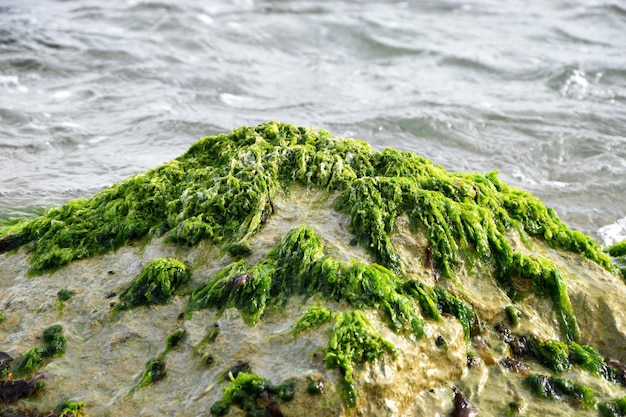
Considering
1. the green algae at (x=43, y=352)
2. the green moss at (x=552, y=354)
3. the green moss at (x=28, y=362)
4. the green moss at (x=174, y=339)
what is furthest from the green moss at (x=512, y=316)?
the green moss at (x=28, y=362)

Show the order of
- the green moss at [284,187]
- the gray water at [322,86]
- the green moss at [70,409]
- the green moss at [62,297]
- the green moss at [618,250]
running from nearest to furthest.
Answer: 1. the green moss at [70,409]
2. the green moss at [62,297]
3. the green moss at [284,187]
4. the green moss at [618,250]
5. the gray water at [322,86]

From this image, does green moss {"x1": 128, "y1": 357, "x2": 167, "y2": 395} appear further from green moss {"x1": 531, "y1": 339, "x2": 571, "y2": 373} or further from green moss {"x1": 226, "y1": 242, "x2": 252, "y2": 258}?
green moss {"x1": 531, "y1": 339, "x2": 571, "y2": 373}

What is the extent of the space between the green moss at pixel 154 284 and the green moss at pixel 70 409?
26.8 inches

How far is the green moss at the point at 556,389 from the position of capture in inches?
136

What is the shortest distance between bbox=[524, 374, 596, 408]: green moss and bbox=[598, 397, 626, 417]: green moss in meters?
0.05

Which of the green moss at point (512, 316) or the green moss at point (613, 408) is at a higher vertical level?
the green moss at point (512, 316)

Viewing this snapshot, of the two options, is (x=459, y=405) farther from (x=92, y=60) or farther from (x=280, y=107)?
(x=92, y=60)

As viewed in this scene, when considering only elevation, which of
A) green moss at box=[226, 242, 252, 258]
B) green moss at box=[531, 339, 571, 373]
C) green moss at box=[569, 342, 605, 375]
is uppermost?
green moss at box=[226, 242, 252, 258]

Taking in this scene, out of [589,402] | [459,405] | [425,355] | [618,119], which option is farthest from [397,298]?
[618,119]

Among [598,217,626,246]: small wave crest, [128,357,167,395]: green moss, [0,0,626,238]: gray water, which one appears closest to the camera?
[128,357,167,395]: green moss

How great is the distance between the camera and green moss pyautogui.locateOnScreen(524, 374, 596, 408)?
345cm

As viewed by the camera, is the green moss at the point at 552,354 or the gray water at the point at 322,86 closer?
the green moss at the point at 552,354

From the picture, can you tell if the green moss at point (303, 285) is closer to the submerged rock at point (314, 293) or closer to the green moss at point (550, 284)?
the submerged rock at point (314, 293)

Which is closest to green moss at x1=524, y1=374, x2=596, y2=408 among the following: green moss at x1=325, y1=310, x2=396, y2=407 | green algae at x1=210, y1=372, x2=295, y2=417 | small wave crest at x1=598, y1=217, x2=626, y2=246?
green moss at x1=325, y1=310, x2=396, y2=407
